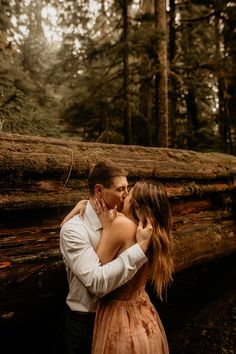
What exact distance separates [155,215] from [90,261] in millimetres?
585

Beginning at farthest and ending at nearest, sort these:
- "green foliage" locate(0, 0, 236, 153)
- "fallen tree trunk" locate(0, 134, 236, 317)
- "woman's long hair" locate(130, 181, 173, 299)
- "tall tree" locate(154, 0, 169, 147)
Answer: "green foliage" locate(0, 0, 236, 153) < "tall tree" locate(154, 0, 169, 147) < "fallen tree trunk" locate(0, 134, 236, 317) < "woman's long hair" locate(130, 181, 173, 299)

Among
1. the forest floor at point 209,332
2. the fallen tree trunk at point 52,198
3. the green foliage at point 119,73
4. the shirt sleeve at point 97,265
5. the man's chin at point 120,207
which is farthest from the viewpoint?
the green foliage at point 119,73

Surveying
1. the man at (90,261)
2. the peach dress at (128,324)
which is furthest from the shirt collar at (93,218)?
the peach dress at (128,324)

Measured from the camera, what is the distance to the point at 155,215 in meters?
2.50

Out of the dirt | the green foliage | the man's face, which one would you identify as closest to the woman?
the man's face

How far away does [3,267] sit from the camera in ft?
9.89

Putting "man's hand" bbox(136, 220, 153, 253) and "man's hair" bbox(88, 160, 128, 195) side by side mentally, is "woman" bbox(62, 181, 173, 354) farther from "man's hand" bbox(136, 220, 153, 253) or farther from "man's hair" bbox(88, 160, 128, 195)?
"man's hair" bbox(88, 160, 128, 195)

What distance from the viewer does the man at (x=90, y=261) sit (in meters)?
2.25

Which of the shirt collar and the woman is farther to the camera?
the shirt collar

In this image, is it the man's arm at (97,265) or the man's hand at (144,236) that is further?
the man's hand at (144,236)

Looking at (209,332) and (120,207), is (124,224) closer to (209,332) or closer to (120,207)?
(120,207)

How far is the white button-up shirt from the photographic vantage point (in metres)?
2.24

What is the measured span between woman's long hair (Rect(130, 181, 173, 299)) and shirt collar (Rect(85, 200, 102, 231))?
0.96ft

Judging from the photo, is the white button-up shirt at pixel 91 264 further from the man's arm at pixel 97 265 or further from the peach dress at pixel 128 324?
the peach dress at pixel 128 324
